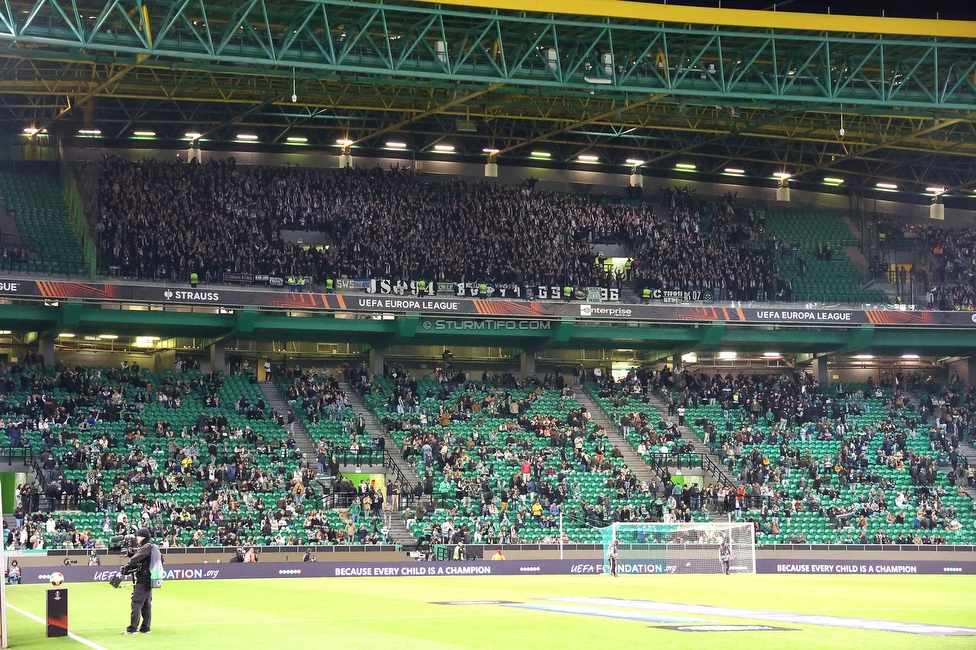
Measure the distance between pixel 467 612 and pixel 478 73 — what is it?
88.9 feet

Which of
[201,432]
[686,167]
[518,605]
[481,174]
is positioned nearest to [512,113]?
[481,174]

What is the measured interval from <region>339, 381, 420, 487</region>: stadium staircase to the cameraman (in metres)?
31.3

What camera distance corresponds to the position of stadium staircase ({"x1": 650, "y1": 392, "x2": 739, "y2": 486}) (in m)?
55.2

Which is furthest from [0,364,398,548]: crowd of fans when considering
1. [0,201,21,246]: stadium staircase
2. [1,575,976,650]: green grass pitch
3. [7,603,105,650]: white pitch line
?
[7,603,105,650]: white pitch line

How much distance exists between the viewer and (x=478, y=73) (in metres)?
47.3

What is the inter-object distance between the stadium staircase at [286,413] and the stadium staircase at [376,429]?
8.84ft

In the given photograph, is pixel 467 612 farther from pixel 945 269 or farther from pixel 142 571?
pixel 945 269

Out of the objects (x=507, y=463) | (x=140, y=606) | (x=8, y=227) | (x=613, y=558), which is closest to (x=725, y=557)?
(x=613, y=558)

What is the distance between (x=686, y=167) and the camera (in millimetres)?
67938

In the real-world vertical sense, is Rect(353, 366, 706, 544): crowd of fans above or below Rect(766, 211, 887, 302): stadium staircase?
below

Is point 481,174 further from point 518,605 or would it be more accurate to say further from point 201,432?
point 518,605

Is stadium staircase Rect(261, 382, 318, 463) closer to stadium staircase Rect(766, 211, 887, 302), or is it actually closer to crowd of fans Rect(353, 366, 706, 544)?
crowd of fans Rect(353, 366, 706, 544)

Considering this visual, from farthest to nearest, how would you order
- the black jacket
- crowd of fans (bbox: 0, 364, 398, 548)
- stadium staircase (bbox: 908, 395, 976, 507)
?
1. stadium staircase (bbox: 908, 395, 976, 507)
2. crowd of fans (bbox: 0, 364, 398, 548)
3. the black jacket

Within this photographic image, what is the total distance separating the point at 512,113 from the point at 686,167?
14.2m
